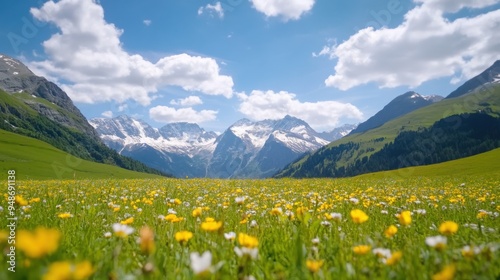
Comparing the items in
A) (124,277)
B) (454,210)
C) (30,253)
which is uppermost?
(30,253)

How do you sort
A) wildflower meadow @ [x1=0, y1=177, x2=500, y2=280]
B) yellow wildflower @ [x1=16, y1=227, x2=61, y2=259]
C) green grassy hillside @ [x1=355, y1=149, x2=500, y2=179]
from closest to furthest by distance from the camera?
yellow wildflower @ [x1=16, y1=227, x2=61, y2=259], wildflower meadow @ [x1=0, y1=177, x2=500, y2=280], green grassy hillside @ [x1=355, y1=149, x2=500, y2=179]

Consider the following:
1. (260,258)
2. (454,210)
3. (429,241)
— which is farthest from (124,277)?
(454,210)

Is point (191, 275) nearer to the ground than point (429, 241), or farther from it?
nearer to the ground

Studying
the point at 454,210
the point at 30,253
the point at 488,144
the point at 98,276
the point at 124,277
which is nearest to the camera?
the point at 30,253

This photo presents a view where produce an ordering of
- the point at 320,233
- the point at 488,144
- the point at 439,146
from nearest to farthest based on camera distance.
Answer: the point at 320,233 → the point at 488,144 → the point at 439,146

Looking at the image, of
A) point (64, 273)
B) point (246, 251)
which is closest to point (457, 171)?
point (246, 251)

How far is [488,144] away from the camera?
177000 millimetres

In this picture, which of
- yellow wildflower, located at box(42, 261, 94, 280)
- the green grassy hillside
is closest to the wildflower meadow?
yellow wildflower, located at box(42, 261, 94, 280)

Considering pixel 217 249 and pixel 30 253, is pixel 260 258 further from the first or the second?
pixel 30 253

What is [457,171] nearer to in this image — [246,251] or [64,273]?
[246,251]

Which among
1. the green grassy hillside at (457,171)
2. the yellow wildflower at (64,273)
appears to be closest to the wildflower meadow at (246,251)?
the yellow wildflower at (64,273)

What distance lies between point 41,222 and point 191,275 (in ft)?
14.1

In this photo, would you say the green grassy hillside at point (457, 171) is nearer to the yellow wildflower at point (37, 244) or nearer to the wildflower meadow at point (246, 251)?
the wildflower meadow at point (246, 251)

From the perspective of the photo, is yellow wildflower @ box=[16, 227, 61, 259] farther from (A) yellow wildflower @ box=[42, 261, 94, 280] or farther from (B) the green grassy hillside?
(B) the green grassy hillside
